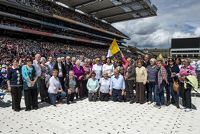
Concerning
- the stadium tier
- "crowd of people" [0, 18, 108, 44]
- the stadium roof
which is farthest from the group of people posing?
the stadium roof

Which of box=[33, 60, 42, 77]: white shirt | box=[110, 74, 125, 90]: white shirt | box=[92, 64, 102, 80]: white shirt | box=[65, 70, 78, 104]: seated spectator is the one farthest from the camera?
box=[92, 64, 102, 80]: white shirt

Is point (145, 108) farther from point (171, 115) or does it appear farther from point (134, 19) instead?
point (134, 19)

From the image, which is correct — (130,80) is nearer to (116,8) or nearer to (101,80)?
(101,80)

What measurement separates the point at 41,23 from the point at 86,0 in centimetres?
931

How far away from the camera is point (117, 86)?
1107 cm

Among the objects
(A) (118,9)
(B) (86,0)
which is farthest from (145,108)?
(A) (118,9)

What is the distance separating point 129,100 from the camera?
1112 cm

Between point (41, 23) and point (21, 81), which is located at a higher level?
point (41, 23)

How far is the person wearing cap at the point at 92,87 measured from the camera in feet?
36.6

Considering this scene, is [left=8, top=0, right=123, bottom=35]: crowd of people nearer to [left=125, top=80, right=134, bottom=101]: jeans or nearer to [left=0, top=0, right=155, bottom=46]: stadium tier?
[left=0, top=0, right=155, bottom=46]: stadium tier

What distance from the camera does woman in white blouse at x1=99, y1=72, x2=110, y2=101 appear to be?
11234 mm

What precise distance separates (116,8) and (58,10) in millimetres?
11217

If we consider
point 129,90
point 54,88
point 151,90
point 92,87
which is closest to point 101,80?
point 92,87

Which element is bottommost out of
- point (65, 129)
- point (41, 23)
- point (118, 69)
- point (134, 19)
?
point (65, 129)
